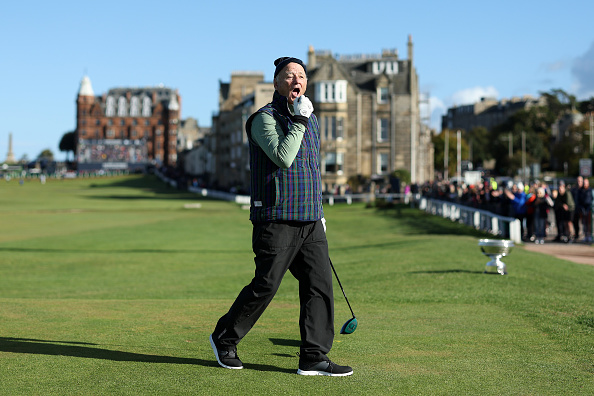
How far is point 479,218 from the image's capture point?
32875mm

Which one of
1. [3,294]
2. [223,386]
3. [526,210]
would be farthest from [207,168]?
[223,386]

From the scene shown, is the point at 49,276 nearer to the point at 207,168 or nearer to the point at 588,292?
the point at 588,292

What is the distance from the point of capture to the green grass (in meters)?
5.84

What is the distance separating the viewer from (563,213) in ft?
86.2

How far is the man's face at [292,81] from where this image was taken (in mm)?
6352

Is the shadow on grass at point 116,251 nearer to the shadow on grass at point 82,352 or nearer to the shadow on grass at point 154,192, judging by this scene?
the shadow on grass at point 82,352

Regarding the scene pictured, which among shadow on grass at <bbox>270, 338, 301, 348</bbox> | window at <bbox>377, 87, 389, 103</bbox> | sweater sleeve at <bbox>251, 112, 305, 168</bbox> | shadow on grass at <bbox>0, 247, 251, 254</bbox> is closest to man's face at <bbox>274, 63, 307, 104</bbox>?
sweater sleeve at <bbox>251, 112, 305, 168</bbox>

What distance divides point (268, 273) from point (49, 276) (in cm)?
1353

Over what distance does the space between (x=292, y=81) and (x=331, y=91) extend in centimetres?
7047

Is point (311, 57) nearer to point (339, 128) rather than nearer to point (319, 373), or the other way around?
point (339, 128)

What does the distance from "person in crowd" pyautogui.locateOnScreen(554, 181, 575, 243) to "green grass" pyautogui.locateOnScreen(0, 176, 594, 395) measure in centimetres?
738

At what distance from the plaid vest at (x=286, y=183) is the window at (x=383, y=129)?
7353 cm

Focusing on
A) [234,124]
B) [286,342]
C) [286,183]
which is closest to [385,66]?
[234,124]

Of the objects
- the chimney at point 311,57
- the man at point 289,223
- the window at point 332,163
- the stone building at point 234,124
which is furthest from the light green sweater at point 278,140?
the stone building at point 234,124
